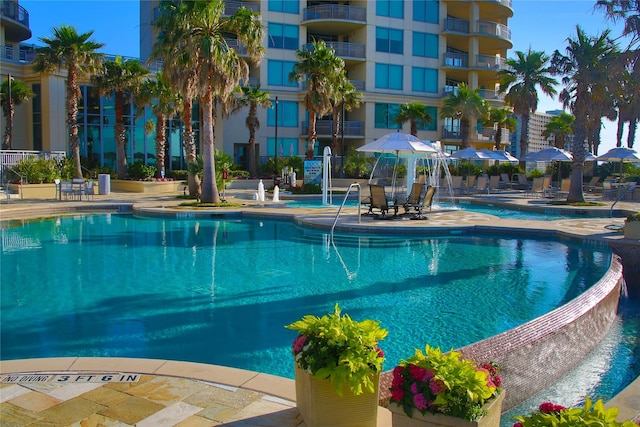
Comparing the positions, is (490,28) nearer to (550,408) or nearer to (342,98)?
(342,98)

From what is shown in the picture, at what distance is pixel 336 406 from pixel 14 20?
3759cm

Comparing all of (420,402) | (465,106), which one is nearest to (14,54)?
(465,106)

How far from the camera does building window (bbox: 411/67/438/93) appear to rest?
41938mm

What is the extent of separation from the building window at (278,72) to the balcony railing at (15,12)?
51.4 feet

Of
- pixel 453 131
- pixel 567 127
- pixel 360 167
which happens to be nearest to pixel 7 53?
pixel 360 167

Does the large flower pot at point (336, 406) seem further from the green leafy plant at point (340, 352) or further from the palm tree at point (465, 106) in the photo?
the palm tree at point (465, 106)

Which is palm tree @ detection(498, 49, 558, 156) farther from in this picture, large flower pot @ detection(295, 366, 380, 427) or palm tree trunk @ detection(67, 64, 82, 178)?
large flower pot @ detection(295, 366, 380, 427)

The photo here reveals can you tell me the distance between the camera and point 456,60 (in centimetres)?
4303

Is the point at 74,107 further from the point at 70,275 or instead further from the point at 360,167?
the point at 70,275

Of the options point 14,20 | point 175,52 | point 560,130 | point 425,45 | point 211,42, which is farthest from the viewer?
point 560,130

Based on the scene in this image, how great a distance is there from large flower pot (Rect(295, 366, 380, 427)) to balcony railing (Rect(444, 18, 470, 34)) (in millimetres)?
42024

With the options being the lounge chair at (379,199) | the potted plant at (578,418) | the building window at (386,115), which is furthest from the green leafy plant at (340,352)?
the building window at (386,115)

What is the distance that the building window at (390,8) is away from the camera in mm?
40188

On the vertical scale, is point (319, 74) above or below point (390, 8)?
below
